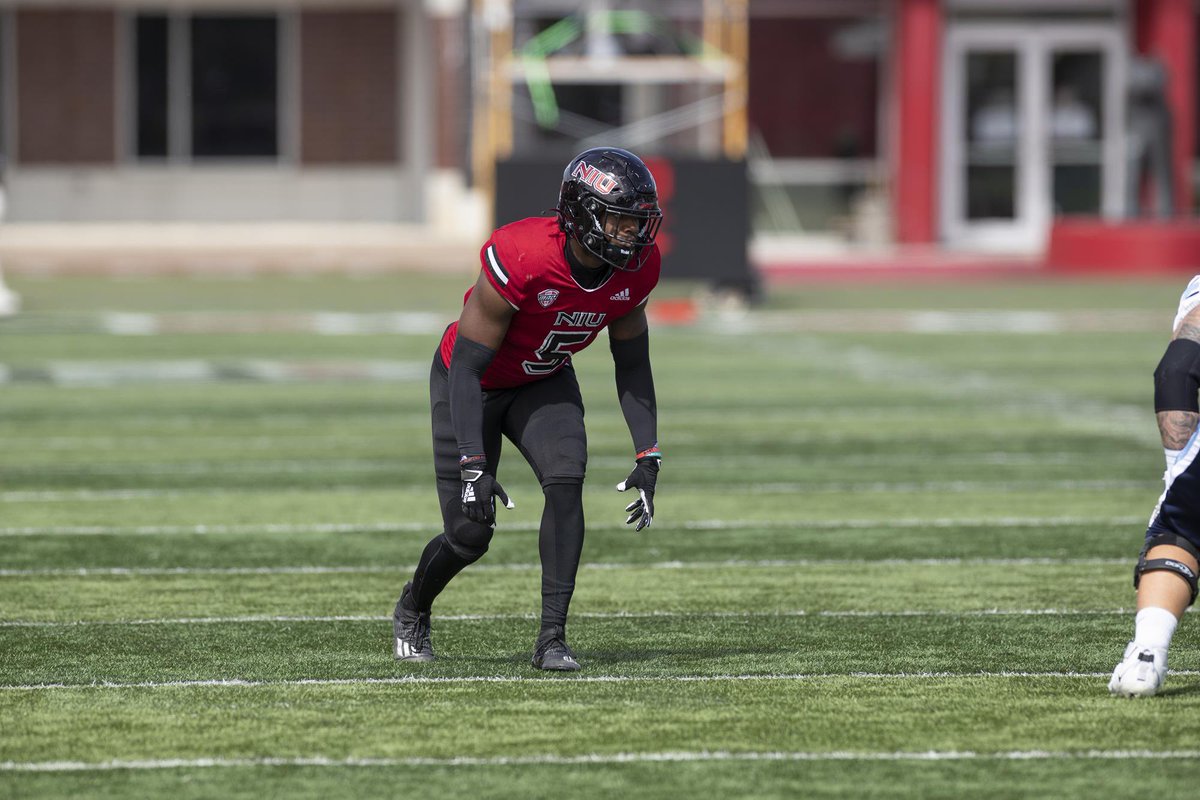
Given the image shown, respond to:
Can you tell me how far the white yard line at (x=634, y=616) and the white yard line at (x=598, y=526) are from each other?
217cm

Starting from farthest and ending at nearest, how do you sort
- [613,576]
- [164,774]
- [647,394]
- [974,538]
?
[974,538]
[613,576]
[647,394]
[164,774]

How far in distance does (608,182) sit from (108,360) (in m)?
12.6

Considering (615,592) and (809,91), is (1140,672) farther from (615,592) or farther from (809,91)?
(809,91)

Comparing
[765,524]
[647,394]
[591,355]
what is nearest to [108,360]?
[591,355]

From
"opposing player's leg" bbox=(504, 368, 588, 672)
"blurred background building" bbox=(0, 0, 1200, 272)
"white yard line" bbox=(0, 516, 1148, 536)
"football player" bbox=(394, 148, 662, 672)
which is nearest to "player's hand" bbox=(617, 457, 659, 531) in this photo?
"football player" bbox=(394, 148, 662, 672)

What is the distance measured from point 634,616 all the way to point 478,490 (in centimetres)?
171

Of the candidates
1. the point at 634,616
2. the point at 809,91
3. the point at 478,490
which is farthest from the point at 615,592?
the point at 809,91

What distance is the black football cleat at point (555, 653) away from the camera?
716cm

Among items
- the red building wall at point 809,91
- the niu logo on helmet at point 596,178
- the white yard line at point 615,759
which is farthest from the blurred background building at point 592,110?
the white yard line at point 615,759

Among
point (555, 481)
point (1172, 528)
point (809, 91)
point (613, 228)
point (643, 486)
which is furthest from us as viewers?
point (809, 91)

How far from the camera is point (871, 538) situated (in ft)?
33.7

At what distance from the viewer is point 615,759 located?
605 centimetres

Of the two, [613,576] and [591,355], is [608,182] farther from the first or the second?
[591,355]

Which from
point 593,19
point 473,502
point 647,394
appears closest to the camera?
point 473,502
